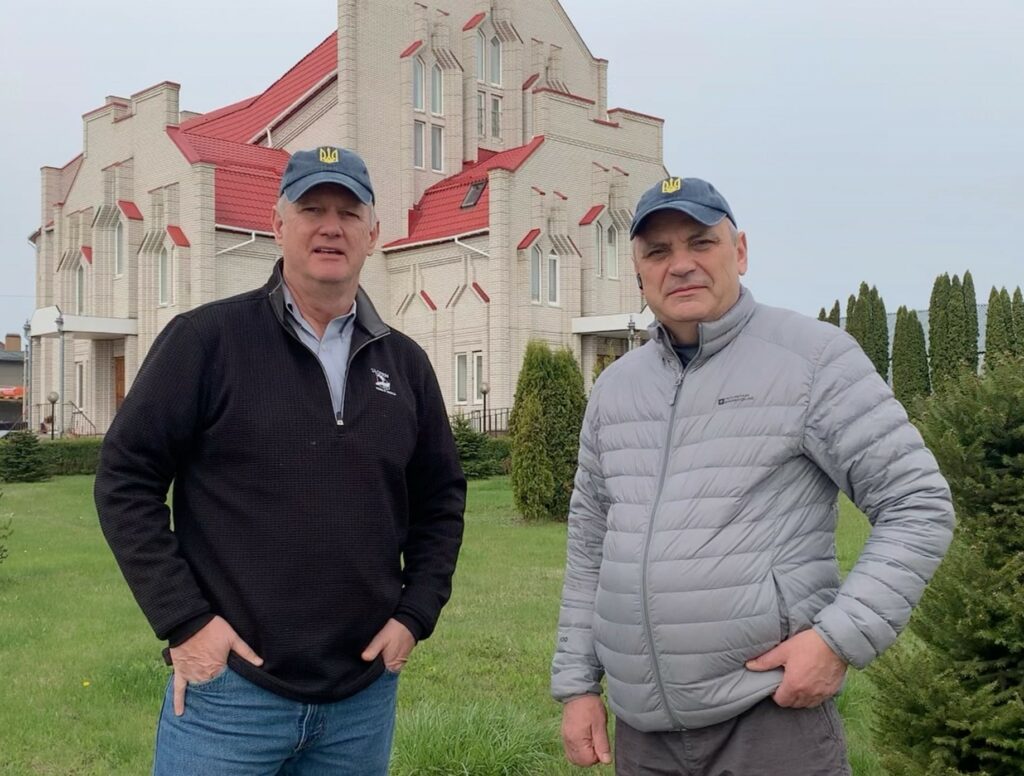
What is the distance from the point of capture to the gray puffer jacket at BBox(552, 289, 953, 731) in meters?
2.58

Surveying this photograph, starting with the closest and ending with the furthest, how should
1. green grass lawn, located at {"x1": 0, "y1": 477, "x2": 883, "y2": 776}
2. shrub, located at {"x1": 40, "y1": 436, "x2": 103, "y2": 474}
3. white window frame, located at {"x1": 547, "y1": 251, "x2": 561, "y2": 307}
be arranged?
green grass lawn, located at {"x1": 0, "y1": 477, "x2": 883, "y2": 776} → shrub, located at {"x1": 40, "y1": 436, "x2": 103, "y2": 474} → white window frame, located at {"x1": 547, "y1": 251, "x2": 561, "y2": 307}

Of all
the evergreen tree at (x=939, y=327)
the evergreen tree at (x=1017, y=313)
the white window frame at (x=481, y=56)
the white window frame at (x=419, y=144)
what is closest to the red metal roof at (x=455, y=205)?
the white window frame at (x=419, y=144)

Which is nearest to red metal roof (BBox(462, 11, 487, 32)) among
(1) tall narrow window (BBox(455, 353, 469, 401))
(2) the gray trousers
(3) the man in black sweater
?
(1) tall narrow window (BBox(455, 353, 469, 401))

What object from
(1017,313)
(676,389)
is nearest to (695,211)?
(676,389)

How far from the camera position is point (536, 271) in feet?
103

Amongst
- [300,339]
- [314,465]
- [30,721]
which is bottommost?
[30,721]

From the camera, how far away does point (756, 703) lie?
267 cm

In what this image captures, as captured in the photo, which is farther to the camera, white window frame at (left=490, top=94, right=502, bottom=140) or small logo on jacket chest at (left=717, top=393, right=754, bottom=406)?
white window frame at (left=490, top=94, right=502, bottom=140)

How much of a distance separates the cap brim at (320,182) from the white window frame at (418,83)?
3220cm

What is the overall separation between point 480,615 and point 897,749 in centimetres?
542

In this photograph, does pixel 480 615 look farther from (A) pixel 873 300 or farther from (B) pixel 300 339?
(A) pixel 873 300

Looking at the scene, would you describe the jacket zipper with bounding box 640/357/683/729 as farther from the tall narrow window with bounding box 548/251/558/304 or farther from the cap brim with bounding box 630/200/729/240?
the tall narrow window with bounding box 548/251/558/304

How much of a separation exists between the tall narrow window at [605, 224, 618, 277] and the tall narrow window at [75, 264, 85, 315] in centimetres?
1698

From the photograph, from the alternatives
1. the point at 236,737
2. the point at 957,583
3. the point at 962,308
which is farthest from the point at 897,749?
the point at 962,308
